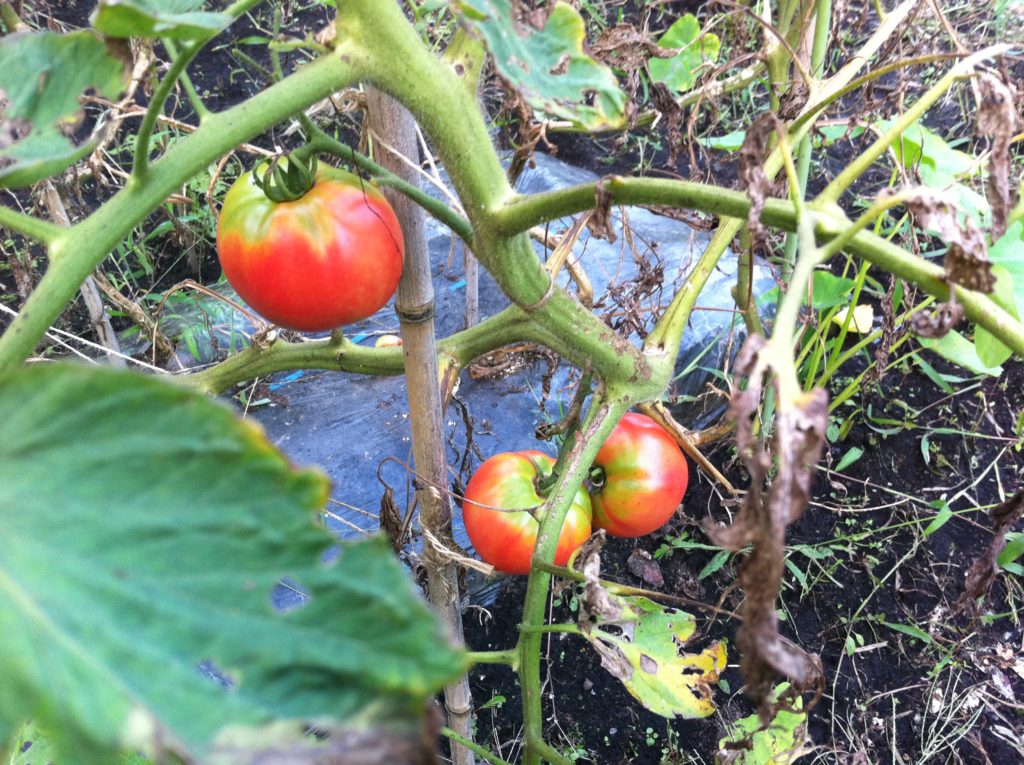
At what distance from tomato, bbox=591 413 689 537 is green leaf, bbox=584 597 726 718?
0.24 m

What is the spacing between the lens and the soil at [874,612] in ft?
3.91

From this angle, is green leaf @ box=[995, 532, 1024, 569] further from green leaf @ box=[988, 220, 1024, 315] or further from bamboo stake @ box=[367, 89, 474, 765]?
bamboo stake @ box=[367, 89, 474, 765]

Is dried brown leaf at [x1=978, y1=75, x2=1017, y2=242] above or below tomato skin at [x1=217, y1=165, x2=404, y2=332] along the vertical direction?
above

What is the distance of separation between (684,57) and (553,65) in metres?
0.66

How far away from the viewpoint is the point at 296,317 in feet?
2.23

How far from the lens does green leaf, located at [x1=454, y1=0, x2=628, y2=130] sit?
428 mm

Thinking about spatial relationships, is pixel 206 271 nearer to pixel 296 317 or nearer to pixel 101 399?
pixel 296 317

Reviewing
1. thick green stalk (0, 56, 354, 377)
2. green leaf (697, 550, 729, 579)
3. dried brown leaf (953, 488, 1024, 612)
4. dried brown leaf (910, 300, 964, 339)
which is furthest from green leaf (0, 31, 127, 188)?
green leaf (697, 550, 729, 579)

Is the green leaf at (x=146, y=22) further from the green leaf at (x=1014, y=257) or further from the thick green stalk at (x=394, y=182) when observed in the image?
the green leaf at (x=1014, y=257)

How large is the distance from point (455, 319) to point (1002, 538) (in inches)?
51.3

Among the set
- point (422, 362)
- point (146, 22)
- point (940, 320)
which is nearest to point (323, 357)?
point (422, 362)

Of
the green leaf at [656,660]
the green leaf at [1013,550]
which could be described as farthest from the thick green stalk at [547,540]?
the green leaf at [1013,550]

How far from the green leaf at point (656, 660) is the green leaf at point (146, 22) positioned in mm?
570

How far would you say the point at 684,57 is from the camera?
3.43ft
